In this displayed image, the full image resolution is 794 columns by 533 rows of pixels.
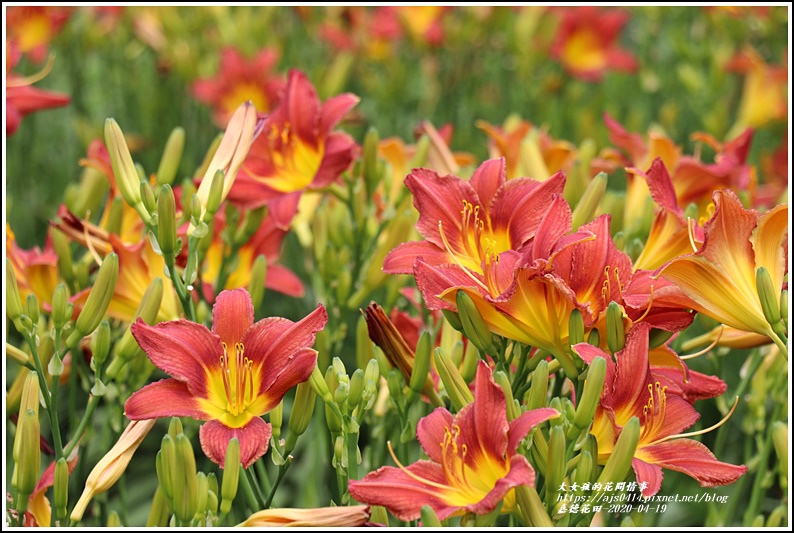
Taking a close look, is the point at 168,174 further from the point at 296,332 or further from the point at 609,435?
the point at 609,435

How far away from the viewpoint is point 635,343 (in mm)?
823

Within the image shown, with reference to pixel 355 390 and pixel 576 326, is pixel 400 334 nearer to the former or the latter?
pixel 355 390

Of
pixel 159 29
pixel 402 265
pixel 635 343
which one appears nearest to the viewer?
pixel 635 343

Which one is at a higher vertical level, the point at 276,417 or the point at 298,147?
the point at 298,147

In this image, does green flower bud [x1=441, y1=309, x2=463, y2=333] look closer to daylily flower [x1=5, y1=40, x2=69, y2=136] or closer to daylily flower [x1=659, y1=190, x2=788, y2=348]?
daylily flower [x1=659, y1=190, x2=788, y2=348]

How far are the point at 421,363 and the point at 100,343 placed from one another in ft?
1.16

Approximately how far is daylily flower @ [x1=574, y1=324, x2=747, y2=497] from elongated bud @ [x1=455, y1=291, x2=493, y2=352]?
0.10 metres

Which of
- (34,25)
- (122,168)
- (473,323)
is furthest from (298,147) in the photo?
(34,25)

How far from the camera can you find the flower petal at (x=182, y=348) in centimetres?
86

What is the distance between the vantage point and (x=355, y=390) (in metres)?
0.90

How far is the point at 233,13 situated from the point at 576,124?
46.6 inches

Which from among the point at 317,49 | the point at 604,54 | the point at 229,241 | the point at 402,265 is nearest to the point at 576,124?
the point at 604,54

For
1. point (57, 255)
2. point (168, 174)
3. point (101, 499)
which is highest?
point (168, 174)

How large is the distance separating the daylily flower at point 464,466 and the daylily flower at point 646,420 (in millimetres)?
97
